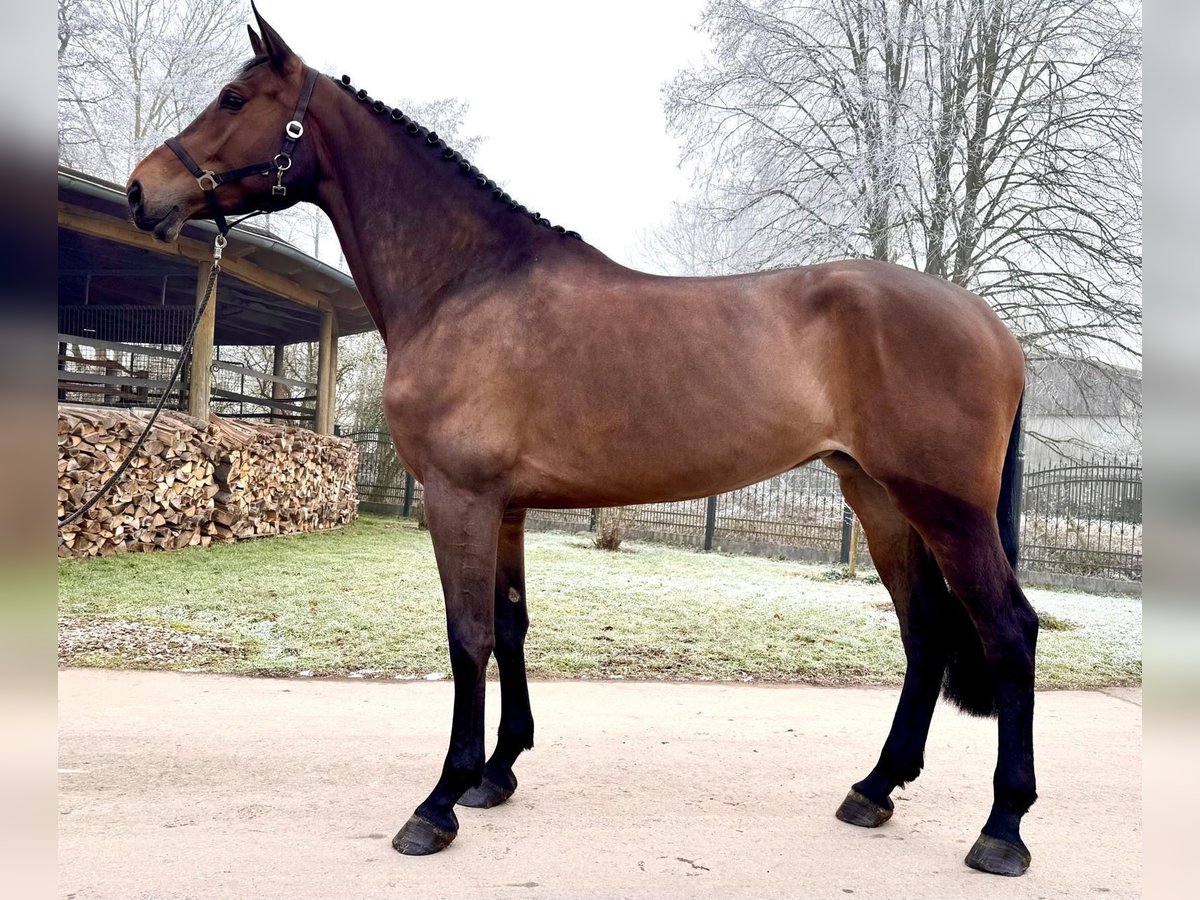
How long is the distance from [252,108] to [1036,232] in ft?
22.9

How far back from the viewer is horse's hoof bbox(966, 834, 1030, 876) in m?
2.43

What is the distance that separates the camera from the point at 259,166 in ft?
8.91

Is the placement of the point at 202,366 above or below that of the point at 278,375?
below

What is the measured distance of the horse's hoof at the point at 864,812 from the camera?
9.12 ft

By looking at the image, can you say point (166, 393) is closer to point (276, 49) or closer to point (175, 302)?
point (276, 49)

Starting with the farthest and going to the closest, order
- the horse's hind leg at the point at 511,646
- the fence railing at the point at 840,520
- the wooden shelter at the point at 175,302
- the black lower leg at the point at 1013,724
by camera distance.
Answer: the fence railing at the point at 840,520, the wooden shelter at the point at 175,302, the horse's hind leg at the point at 511,646, the black lower leg at the point at 1013,724

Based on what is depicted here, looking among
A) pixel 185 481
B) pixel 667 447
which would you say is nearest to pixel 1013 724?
pixel 667 447

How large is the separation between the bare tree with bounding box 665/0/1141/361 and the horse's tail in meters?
4.73

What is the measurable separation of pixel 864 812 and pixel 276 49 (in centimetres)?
326

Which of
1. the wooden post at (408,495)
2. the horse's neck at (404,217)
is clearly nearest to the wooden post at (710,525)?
the wooden post at (408,495)

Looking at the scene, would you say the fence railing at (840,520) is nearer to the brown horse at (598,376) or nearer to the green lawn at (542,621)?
the green lawn at (542,621)

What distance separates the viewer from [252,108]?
8.98 feet

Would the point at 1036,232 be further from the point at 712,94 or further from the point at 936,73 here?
the point at 712,94

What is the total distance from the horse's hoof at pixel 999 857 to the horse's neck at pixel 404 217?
94.0 inches
